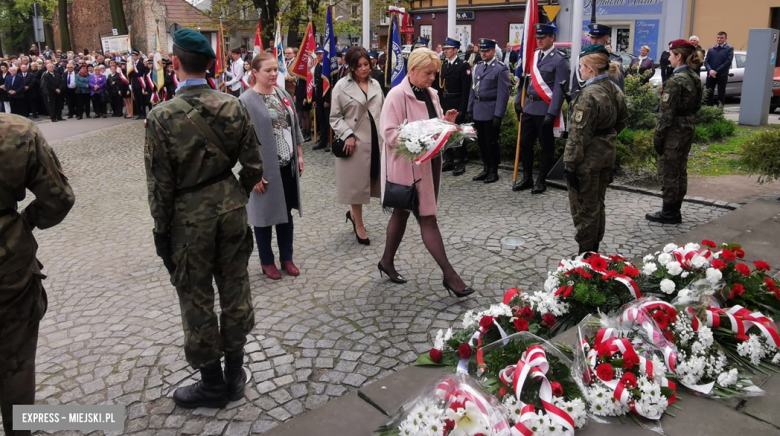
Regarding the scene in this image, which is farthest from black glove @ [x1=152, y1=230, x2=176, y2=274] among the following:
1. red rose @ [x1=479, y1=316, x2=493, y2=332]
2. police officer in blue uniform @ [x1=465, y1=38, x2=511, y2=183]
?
police officer in blue uniform @ [x1=465, y1=38, x2=511, y2=183]

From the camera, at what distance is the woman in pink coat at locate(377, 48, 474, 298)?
486 centimetres

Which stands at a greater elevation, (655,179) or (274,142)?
(274,142)

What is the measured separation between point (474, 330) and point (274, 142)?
2.45m

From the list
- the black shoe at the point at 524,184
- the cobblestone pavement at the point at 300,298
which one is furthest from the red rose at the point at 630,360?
the black shoe at the point at 524,184

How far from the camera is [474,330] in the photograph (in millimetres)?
3732

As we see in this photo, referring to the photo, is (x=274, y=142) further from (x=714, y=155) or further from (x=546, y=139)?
(x=714, y=155)

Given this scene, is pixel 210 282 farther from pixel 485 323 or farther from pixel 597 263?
pixel 597 263

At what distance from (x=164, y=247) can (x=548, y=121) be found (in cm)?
580

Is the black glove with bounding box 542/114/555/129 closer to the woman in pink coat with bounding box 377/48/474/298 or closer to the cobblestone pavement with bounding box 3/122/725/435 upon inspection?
the cobblestone pavement with bounding box 3/122/725/435

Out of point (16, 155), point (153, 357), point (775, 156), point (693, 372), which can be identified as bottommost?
point (153, 357)

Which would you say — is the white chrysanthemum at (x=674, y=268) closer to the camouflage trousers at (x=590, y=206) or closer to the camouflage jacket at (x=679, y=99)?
the camouflage trousers at (x=590, y=206)

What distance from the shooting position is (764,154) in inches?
293

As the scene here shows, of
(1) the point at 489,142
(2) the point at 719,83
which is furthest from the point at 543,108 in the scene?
(2) the point at 719,83

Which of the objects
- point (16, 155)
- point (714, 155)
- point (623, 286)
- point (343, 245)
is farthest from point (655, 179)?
point (16, 155)
